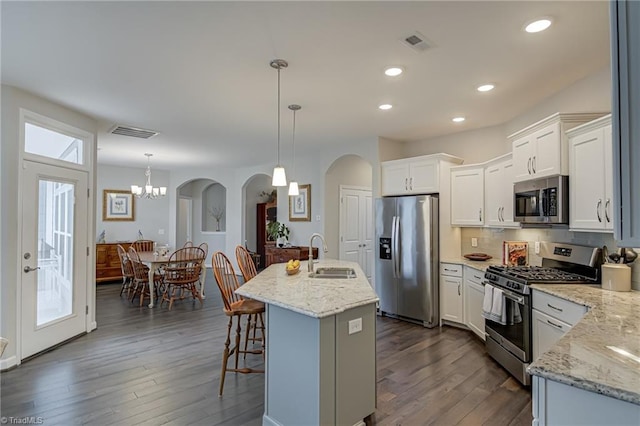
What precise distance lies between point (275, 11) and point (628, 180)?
2.01 metres

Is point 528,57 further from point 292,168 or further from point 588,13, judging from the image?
point 292,168

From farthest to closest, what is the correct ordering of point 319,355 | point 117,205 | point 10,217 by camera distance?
point 117,205, point 10,217, point 319,355

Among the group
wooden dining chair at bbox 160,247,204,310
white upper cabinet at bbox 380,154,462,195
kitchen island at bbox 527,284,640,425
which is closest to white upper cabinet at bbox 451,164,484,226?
white upper cabinet at bbox 380,154,462,195

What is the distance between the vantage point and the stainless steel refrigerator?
4.65 metres

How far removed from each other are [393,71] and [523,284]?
7.13ft

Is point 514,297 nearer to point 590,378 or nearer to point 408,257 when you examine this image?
point 408,257

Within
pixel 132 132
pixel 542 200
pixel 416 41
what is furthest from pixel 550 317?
pixel 132 132

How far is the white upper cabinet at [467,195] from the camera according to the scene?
449 centimetres

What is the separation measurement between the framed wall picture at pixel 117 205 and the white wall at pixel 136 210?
75mm

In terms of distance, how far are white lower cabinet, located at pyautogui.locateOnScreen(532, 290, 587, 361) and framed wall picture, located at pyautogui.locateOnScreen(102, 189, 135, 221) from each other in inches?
333

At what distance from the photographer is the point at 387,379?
3053 mm

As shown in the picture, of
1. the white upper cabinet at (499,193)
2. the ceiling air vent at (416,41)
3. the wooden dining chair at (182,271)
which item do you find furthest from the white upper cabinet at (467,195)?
the wooden dining chair at (182,271)

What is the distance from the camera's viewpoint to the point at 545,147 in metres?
3.12

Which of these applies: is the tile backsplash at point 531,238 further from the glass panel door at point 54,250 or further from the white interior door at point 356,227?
the glass panel door at point 54,250
